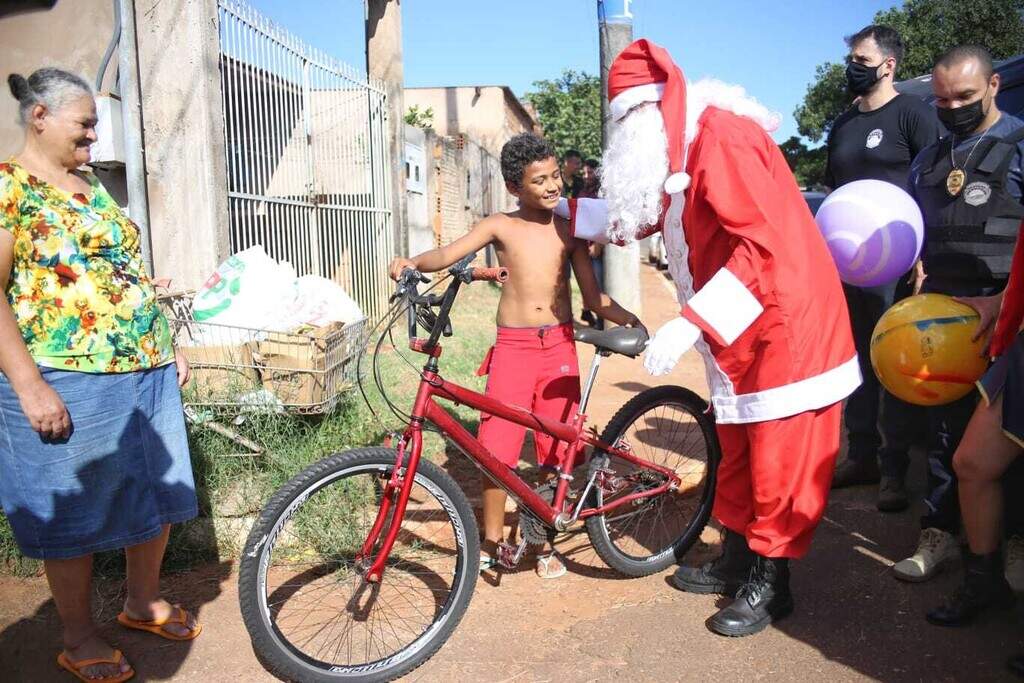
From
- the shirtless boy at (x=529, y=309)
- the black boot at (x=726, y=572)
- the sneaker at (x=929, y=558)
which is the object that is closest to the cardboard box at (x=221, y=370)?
the shirtless boy at (x=529, y=309)

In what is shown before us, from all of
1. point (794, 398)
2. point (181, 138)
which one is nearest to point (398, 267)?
point (794, 398)

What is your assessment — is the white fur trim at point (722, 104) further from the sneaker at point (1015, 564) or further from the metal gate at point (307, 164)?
the metal gate at point (307, 164)

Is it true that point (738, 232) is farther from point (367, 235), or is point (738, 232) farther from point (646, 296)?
point (646, 296)

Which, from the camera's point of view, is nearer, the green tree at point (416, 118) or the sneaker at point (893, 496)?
the sneaker at point (893, 496)

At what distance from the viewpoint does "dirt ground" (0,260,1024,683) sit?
2734mm

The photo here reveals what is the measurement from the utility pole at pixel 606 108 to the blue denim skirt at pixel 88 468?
3076 millimetres

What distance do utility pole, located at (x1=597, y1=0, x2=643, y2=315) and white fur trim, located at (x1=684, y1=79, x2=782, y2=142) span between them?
181cm

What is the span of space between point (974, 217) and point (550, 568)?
2286 mm

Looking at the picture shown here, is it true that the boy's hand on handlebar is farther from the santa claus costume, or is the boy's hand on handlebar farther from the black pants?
the black pants

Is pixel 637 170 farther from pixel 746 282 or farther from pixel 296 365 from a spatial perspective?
pixel 296 365

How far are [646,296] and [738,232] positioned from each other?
11.5m

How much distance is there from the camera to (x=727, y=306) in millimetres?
2559

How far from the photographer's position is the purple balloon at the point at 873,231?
3.11m

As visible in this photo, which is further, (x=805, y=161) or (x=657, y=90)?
(x=805, y=161)
